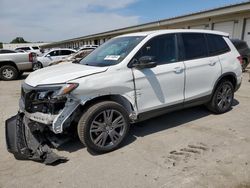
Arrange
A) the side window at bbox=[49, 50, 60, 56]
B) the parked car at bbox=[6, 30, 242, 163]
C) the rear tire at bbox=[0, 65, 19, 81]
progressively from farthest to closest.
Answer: the side window at bbox=[49, 50, 60, 56] < the rear tire at bbox=[0, 65, 19, 81] < the parked car at bbox=[6, 30, 242, 163]

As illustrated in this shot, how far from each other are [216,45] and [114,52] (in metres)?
2.32

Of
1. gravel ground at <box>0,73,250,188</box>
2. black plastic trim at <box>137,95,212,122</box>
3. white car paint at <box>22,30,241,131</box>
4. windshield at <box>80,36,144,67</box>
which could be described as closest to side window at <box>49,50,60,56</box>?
gravel ground at <box>0,73,250,188</box>

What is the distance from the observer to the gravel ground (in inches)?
112

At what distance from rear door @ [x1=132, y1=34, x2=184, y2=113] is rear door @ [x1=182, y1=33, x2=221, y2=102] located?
0.67 feet

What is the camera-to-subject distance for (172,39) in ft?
13.8

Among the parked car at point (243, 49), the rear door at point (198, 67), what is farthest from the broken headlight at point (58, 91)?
the parked car at point (243, 49)

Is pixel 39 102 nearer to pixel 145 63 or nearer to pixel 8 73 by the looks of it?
pixel 145 63

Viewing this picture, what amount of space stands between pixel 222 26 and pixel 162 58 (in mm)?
17309

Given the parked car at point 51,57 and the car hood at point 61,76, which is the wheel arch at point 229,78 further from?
the parked car at point 51,57

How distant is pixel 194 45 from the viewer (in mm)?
4500

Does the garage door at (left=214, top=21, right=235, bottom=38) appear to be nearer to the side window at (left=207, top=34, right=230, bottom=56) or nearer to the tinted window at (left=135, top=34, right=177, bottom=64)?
the side window at (left=207, top=34, right=230, bottom=56)

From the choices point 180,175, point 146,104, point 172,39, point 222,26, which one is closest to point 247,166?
point 180,175

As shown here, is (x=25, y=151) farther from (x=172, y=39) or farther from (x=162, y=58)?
(x=172, y=39)

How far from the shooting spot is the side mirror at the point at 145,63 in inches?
140
